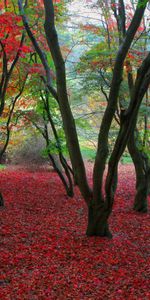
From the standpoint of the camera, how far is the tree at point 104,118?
13.9 ft

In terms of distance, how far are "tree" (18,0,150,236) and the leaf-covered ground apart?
0.53 m

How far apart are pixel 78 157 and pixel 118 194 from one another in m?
4.69

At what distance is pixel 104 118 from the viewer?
4.62m

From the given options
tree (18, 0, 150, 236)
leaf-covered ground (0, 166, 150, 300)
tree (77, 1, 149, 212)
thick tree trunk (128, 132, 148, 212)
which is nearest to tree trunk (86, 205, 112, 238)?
tree (18, 0, 150, 236)

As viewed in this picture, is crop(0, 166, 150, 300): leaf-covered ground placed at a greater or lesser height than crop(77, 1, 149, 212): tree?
lesser

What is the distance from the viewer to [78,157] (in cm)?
496

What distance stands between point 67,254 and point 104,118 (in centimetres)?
200

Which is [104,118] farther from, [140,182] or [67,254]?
[140,182]

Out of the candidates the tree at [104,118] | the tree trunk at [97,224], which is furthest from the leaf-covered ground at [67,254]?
the tree at [104,118]

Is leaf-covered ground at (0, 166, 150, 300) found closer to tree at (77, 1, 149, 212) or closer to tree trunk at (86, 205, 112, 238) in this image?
tree trunk at (86, 205, 112, 238)

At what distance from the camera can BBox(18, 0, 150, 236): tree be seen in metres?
4.24

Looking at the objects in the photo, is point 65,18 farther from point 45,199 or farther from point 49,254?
point 49,254

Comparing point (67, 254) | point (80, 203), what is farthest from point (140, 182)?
Result: point (67, 254)

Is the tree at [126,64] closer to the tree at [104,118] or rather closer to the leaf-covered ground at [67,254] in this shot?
the leaf-covered ground at [67,254]
